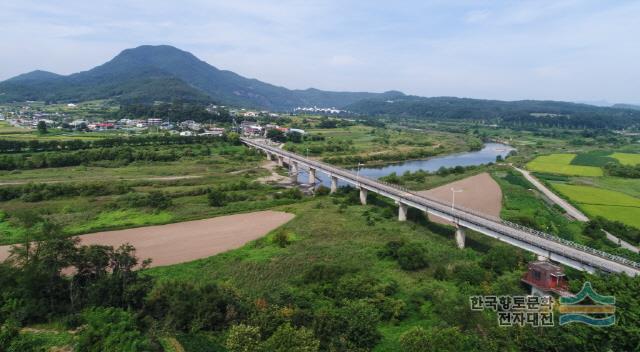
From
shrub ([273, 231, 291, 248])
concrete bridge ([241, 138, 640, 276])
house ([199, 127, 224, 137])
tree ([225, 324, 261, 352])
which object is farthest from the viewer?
house ([199, 127, 224, 137])

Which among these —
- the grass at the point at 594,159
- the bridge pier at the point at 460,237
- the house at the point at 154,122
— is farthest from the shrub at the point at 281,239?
the house at the point at 154,122

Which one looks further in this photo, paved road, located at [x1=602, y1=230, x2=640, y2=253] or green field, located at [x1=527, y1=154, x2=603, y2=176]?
green field, located at [x1=527, y1=154, x2=603, y2=176]

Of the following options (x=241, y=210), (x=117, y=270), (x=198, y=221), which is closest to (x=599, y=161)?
(x=241, y=210)

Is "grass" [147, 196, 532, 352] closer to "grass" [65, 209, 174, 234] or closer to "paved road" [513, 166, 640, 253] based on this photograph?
"paved road" [513, 166, 640, 253]

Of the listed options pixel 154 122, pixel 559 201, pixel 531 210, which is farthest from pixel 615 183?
pixel 154 122

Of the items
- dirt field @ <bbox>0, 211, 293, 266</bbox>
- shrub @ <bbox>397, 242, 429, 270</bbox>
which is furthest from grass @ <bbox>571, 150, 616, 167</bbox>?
dirt field @ <bbox>0, 211, 293, 266</bbox>

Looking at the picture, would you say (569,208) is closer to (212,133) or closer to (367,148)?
(367,148)

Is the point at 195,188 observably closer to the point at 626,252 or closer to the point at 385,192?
the point at 385,192
